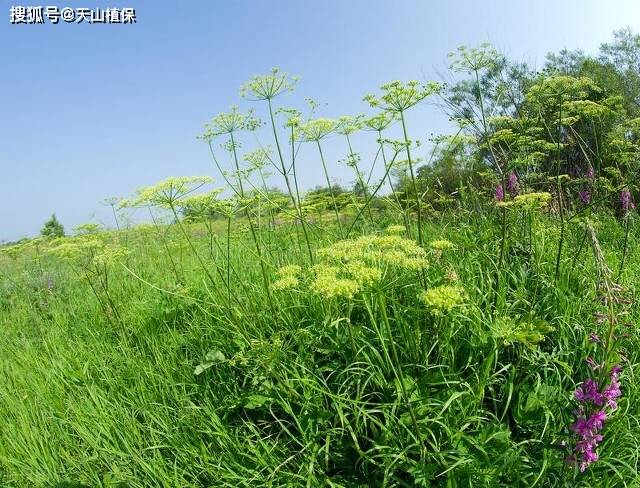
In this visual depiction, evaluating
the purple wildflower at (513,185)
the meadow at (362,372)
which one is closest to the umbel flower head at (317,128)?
the meadow at (362,372)

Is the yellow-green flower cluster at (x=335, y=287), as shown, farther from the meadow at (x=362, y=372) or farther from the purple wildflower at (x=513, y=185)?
the purple wildflower at (x=513, y=185)

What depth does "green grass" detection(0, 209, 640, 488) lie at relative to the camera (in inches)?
89.9

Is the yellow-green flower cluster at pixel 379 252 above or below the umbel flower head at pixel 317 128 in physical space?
below

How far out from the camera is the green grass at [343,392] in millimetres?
2283

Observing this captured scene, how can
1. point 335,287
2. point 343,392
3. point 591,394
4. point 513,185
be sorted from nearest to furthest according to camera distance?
point 591,394 < point 335,287 < point 343,392 < point 513,185

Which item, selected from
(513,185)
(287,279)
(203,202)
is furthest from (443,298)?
(513,185)

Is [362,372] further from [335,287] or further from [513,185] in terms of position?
[513,185]

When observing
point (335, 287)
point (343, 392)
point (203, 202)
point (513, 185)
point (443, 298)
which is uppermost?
point (203, 202)

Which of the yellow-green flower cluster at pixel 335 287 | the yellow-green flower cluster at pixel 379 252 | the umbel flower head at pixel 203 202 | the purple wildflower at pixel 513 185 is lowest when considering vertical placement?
the yellow-green flower cluster at pixel 335 287

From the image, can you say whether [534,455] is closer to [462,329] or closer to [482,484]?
[482,484]

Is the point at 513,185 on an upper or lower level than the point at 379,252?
upper

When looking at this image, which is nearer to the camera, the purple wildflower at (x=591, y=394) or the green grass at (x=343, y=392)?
the purple wildflower at (x=591, y=394)

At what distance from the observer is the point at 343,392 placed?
2.67 meters

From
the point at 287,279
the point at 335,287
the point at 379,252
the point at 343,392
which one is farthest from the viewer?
the point at 343,392
